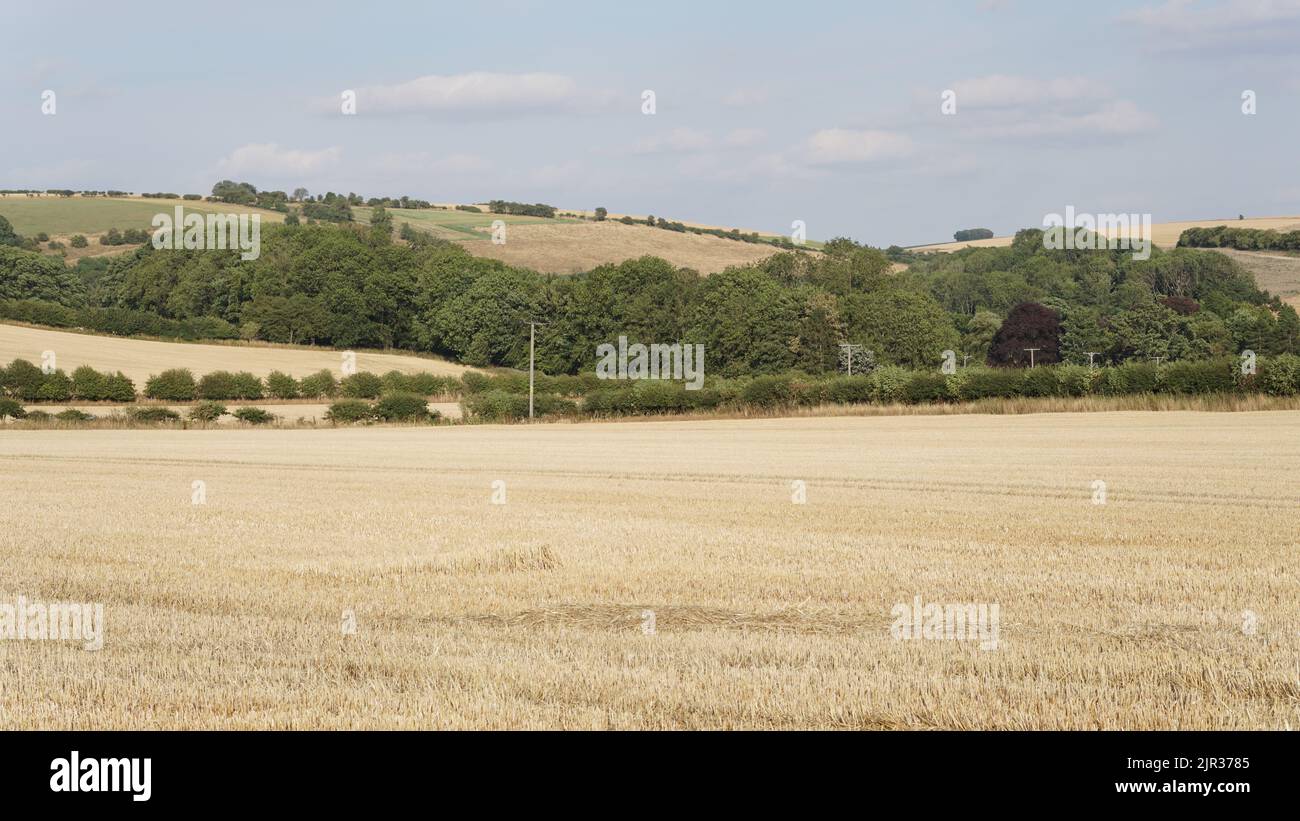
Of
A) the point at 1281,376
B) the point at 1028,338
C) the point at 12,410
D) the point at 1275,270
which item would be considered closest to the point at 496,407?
the point at 12,410

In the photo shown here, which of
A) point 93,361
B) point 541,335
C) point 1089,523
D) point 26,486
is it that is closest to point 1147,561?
point 1089,523

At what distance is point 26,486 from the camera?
3058cm

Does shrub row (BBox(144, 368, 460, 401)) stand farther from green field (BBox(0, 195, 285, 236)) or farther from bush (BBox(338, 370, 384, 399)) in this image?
green field (BBox(0, 195, 285, 236))

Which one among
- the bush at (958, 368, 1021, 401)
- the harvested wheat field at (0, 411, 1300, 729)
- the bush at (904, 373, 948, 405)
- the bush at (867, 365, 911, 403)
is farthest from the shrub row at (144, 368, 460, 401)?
the harvested wheat field at (0, 411, 1300, 729)

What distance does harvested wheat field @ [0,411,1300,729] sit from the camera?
8742mm

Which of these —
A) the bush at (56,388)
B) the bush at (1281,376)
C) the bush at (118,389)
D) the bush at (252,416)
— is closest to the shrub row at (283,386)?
the bush at (118,389)

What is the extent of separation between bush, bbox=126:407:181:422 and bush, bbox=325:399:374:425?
29.2 ft

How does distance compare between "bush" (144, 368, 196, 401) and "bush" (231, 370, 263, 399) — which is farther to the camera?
"bush" (231, 370, 263, 399)

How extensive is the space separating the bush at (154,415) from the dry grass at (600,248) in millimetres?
94830

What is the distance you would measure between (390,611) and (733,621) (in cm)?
353

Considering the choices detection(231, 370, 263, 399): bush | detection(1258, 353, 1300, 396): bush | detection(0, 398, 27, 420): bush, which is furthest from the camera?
detection(231, 370, 263, 399): bush

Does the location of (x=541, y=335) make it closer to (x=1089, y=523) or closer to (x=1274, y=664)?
(x=1089, y=523)

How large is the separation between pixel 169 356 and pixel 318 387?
22720 mm
